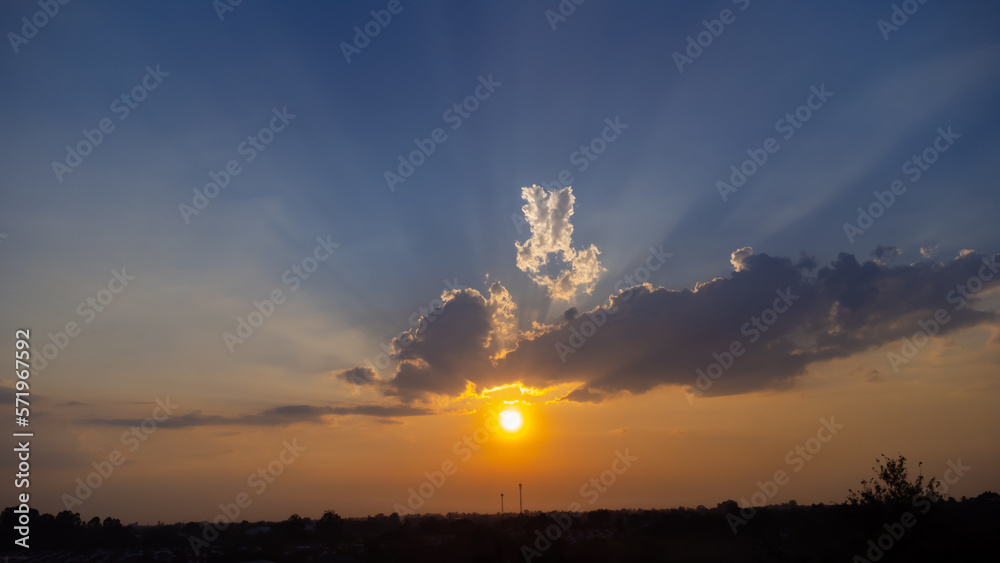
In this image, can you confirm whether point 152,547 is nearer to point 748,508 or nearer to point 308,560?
point 308,560

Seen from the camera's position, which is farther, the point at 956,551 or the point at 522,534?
the point at 522,534

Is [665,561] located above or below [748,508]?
below

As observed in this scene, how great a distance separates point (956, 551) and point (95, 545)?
132 metres

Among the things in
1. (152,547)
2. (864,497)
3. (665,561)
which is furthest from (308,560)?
(864,497)

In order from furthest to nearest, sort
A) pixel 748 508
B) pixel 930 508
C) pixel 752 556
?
pixel 748 508
pixel 752 556
pixel 930 508

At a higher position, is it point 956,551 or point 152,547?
point 152,547

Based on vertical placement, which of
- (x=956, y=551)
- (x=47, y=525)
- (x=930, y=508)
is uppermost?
(x=47, y=525)

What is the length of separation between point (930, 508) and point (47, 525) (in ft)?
496

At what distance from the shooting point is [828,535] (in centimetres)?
8556

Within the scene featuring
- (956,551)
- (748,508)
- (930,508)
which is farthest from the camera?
(748,508)

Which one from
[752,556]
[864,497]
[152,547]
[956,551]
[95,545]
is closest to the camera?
[956,551]

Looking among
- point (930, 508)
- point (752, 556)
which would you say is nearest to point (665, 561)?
point (752, 556)

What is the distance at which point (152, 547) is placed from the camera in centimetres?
9612

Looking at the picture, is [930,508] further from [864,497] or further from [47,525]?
[47,525]
